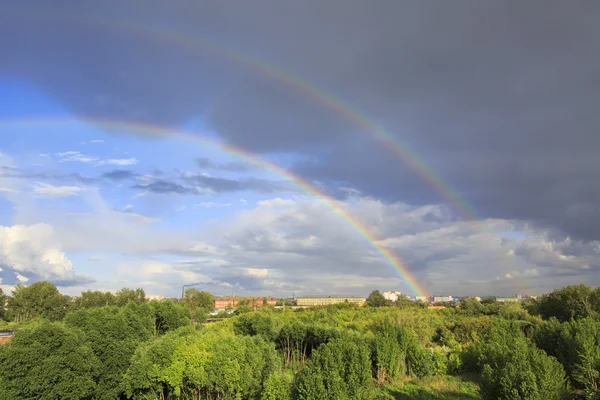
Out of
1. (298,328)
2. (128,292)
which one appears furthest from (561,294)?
(128,292)

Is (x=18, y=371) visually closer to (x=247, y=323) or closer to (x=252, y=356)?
(x=252, y=356)

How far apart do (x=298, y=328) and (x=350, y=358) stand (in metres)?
30.0

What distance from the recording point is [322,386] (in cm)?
2708

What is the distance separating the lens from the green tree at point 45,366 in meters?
35.8

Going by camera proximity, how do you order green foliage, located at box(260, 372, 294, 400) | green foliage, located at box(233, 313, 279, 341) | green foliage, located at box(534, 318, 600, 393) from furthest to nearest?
green foliage, located at box(233, 313, 279, 341), green foliage, located at box(534, 318, 600, 393), green foliage, located at box(260, 372, 294, 400)

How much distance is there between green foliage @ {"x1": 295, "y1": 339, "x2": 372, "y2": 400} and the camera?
1073 inches

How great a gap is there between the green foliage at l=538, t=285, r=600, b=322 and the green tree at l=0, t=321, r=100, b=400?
76568mm

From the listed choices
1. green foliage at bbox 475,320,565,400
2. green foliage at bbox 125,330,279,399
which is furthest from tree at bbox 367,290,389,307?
green foliage at bbox 475,320,565,400

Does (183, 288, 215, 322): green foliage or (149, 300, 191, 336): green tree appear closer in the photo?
(149, 300, 191, 336): green tree

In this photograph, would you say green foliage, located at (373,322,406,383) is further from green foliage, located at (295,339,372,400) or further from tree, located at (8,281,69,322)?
tree, located at (8,281,69,322)

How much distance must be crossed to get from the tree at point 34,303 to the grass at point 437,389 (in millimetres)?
93227

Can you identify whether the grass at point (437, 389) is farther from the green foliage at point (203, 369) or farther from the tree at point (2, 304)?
the tree at point (2, 304)

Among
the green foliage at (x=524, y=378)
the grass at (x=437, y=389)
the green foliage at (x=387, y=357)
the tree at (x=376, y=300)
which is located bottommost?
the grass at (x=437, y=389)

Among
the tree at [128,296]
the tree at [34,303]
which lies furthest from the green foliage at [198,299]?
the tree at [34,303]
